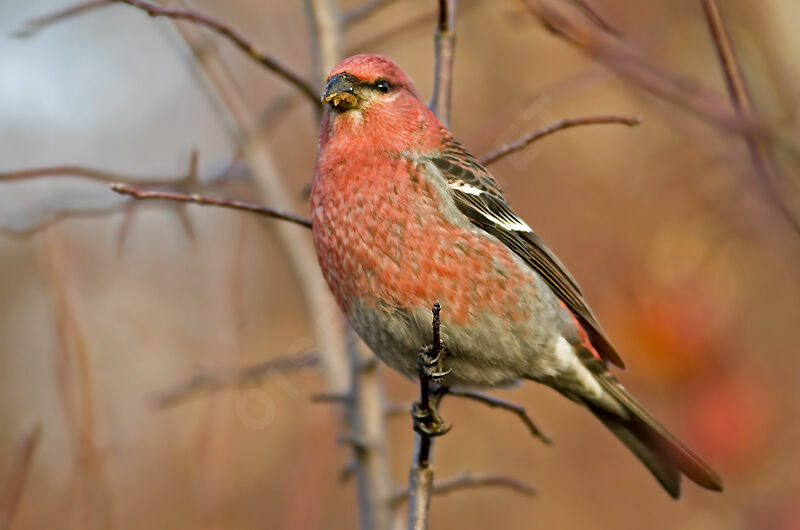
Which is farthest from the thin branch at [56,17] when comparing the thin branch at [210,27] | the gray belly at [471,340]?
the gray belly at [471,340]

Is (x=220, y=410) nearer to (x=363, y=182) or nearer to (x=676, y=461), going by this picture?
(x=363, y=182)

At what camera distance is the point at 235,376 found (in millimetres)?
3662

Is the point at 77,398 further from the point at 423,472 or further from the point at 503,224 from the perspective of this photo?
the point at 503,224

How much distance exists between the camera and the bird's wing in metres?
3.17

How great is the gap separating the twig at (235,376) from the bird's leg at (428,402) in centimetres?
99

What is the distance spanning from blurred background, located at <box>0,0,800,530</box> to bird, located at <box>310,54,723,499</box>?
412mm

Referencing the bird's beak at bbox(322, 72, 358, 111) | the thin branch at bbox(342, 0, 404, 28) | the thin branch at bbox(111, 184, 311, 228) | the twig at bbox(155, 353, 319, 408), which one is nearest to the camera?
the thin branch at bbox(111, 184, 311, 228)

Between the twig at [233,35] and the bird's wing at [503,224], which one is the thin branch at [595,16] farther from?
the twig at [233,35]

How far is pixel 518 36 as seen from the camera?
25.8 ft

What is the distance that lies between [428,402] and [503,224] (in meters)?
0.96

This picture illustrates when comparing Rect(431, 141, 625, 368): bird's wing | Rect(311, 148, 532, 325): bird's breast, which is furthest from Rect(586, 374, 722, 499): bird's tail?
Rect(311, 148, 532, 325): bird's breast

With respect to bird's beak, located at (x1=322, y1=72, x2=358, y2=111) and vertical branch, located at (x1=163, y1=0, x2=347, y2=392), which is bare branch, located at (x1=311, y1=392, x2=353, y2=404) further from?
bird's beak, located at (x1=322, y1=72, x2=358, y2=111)

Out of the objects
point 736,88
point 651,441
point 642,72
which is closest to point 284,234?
point 651,441

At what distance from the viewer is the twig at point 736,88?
1.81 meters
